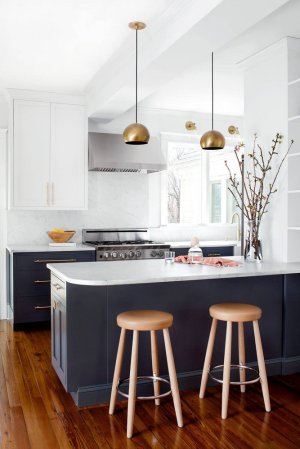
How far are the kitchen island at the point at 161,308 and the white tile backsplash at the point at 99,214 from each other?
231cm

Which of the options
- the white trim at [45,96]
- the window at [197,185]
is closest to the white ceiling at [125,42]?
the white trim at [45,96]

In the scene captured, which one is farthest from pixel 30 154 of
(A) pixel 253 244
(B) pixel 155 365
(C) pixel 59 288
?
(B) pixel 155 365

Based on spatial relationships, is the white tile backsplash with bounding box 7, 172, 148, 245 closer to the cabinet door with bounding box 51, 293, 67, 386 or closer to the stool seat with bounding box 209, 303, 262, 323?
the cabinet door with bounding box 51, 293, 67, 386

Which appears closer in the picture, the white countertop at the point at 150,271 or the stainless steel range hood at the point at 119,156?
the white countertop at the point at 150,271

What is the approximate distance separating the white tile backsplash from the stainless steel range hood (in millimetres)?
282

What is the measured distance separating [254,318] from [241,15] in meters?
1.88

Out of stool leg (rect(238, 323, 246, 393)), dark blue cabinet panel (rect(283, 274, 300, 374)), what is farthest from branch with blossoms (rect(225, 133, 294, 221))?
stool leg (rect(238, 323, 246, 393))

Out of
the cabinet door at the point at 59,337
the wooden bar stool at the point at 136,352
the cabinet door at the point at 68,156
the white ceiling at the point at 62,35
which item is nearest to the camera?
the wooden bar stool at the point at 136,352

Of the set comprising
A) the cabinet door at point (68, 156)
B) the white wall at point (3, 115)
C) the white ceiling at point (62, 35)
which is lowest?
the cabinet door at point (68, 156)

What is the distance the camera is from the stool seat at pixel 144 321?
2.79 metres

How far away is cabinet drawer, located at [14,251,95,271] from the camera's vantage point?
5113 mm

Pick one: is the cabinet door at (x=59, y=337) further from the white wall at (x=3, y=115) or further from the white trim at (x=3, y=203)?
the white wall at (x=3, y=115)

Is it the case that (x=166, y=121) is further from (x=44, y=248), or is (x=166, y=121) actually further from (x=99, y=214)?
(x=44, y=248)

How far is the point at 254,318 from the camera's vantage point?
10.0 ft
